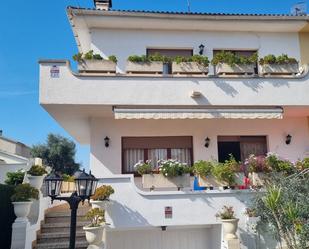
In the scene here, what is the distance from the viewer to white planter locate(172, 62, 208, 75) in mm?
20969

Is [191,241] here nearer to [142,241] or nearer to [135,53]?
[142,241]

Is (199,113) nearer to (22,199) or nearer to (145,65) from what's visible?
(145,65)

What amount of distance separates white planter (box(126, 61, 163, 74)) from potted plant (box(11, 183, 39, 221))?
891cm

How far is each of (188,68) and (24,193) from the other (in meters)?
11.9

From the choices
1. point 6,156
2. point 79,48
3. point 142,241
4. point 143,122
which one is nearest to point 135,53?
point 143,122

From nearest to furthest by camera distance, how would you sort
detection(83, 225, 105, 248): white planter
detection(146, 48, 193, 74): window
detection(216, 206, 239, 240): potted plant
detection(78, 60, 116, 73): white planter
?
1. detection(83, 225, 105, 248): white planter
2. detection(216, 206, 239, 240): potted plant
3. detection(78, 60, 116, 73): white planter
4. detection(146, 48, 193, 74): window

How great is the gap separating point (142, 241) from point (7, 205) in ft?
26.0

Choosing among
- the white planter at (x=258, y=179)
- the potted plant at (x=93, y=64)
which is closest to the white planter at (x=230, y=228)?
the white planter at (x=258, y=179)

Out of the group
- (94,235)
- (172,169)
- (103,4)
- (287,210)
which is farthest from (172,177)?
(103,4)

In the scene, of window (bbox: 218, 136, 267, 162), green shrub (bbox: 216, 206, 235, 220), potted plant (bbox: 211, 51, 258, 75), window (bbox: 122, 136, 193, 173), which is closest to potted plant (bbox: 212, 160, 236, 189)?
green shrub (bbox: 216, 206, 235, 220)

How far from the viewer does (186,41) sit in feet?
79.8

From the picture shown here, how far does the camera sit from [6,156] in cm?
4409

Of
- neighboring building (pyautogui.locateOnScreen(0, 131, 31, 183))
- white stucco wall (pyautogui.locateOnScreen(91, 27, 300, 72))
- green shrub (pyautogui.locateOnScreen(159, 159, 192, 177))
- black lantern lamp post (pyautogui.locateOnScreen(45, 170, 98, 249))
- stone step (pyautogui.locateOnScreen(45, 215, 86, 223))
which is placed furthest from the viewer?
neighboring building (pyautogui.locateOnScreen(0, 131, 31, 183))

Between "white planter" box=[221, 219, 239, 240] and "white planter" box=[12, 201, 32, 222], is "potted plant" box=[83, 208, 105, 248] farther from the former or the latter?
"white planter" box=[221, 219, 239, 240]
